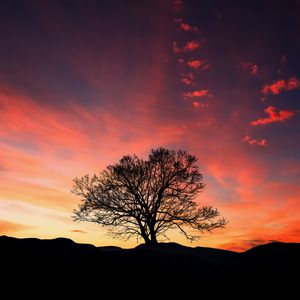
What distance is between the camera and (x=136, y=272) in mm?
14945

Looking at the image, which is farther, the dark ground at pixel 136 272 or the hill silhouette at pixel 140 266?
the hill silhouette at pixel 140 266

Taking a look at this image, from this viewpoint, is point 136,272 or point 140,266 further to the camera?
point 140,266

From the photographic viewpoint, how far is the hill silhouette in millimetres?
13328

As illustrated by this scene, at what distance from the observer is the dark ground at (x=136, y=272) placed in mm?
12594

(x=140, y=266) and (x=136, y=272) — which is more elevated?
(x=140, y=266)

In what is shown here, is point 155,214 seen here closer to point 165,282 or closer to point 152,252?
point 152,252

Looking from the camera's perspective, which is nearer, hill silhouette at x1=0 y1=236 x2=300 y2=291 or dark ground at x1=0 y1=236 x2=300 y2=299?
dark ground at x1=0 y1=236 x2=300 y2=299

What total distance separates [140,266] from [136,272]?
84 cm

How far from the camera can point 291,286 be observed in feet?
50.2

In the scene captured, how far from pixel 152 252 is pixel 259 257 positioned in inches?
236

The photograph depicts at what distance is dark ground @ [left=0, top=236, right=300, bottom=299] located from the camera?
1259 cm

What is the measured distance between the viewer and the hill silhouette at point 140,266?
1333cm

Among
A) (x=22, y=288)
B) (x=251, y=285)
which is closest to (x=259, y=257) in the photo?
(x=251, y=285)

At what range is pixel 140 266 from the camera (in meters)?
15.8
